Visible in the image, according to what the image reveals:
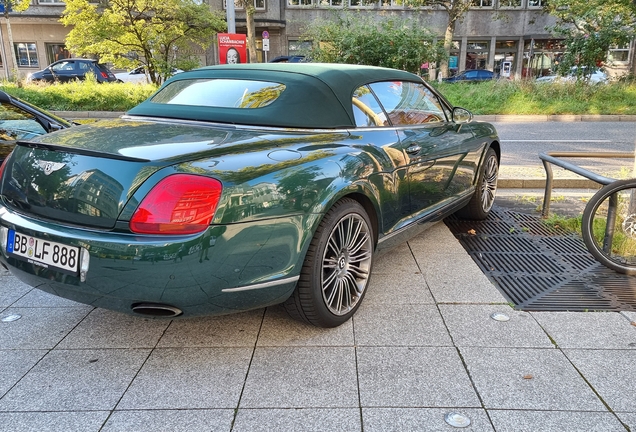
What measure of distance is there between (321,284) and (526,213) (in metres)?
3.68

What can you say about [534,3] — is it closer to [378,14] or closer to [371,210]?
A: [378,14]

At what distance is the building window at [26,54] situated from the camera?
3525cm

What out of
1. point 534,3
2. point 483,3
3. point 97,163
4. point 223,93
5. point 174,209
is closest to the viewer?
point 174,209

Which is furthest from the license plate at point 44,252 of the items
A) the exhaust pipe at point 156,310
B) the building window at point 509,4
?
the building window at point 509,4

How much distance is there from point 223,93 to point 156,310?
169 cm

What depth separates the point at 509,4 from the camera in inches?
1389

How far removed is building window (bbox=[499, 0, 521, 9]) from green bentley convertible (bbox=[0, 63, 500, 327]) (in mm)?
35144

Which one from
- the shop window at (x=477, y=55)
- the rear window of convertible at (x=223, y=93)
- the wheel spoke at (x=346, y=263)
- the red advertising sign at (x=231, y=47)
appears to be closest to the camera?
the wheel spoke at (x=346, y=263)

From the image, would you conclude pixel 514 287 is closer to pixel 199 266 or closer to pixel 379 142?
pixel 379 142

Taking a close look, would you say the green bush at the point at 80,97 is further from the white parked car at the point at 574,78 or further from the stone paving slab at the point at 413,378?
the stone paving slab at the point at 413,378

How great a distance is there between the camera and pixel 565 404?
237 centimetres

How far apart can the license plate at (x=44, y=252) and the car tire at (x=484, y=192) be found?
3.79 m

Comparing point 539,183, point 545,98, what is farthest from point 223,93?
point 545,98

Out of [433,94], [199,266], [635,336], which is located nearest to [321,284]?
[199,266]
